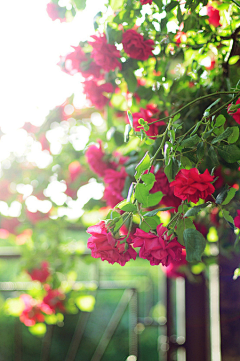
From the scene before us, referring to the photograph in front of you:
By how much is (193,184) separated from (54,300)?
1525mm

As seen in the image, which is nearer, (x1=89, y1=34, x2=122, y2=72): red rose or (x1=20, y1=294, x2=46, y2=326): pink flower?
(x1=89, y1=34, x2=122, y2=72): red rose

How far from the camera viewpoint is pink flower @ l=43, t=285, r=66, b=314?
5.82 feet

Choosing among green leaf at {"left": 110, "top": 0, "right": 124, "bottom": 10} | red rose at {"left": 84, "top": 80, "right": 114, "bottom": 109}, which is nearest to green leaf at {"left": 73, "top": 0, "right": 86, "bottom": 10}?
green leaf at {"left": 110, "top": 0, "right": 124, "bottom": 10}

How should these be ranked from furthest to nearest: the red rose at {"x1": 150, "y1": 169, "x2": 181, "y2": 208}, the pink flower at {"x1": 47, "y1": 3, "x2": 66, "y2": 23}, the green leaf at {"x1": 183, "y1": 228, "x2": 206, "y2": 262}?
1. the pink flower at {"x1": 47, "y1": 3, "x2": 66, "y2": 23}
2. the red rose at {"x1": 150, "y1": 169, "x2": 181, "y2": 208}
3. the green leaf at {"x1": 183, "y1": 228, "x2": 206, "y2": 262}

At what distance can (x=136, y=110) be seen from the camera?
3.28ft

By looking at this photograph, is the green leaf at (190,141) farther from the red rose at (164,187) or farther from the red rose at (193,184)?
the red rose at (164,187)

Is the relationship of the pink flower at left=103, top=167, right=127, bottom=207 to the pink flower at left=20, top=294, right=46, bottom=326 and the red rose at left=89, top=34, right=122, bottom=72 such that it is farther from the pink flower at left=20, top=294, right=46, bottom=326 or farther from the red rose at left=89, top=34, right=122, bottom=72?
the pink flower at left=20, top=294, right=46, bottom=326

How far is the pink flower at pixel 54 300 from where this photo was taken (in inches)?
69.8

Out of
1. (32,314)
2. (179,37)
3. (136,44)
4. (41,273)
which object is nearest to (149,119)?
(136,44)

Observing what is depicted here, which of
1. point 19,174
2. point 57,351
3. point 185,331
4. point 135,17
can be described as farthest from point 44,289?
point 57,351

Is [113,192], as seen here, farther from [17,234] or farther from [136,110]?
[17,234]

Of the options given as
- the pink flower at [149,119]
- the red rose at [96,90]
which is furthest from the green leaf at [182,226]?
the red rose at [96,90]

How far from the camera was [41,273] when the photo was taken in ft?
5.72

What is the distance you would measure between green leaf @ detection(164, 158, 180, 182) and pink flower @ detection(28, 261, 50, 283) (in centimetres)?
138
